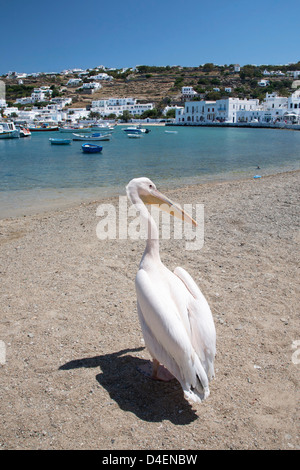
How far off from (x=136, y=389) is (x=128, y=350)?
1.68ft

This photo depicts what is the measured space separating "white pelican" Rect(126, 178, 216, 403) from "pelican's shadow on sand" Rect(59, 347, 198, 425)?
0.14m

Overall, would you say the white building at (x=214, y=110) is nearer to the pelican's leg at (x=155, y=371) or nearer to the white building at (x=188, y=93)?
the white building at (x=188, y=93)

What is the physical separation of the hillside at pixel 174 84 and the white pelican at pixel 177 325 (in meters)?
124

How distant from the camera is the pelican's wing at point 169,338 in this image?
97.7 inches

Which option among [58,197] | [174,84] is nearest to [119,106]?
[174,84]

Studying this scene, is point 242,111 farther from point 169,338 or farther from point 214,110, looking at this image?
point 169,338

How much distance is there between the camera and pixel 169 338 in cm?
254

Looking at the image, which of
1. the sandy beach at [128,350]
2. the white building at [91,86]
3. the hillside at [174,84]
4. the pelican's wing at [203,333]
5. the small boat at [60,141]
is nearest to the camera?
the sandy beach at [128,350]

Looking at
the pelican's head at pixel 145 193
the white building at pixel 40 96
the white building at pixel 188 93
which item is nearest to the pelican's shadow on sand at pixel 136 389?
the pelican's head at pixel 145 193

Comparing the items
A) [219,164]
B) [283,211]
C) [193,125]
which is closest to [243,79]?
[193,125]

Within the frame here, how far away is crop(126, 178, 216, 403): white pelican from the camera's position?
2.49 meters

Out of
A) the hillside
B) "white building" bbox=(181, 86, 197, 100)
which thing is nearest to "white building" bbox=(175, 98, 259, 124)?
the hillside

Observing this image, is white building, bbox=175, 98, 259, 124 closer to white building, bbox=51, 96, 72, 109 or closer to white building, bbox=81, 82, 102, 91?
white building, bbox=51, 96, 72, 109
